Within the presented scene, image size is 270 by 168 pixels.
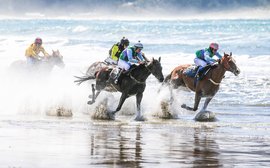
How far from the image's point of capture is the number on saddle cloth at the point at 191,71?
20500 millimetres

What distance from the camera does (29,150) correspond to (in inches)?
509

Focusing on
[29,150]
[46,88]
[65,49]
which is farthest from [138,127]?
[65,49]

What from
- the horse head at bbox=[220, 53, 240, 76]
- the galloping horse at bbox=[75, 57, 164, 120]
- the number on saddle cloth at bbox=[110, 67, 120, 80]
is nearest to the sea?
the galloping horse at bbox=[75, 57, 164, 120]

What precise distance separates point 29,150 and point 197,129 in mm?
4880

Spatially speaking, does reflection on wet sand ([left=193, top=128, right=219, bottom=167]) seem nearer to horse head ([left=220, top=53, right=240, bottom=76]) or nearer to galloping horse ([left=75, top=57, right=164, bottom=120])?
galloping horse ([left=75, top=57, right=164, bottom=120])

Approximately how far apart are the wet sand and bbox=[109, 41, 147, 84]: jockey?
1.26 metres

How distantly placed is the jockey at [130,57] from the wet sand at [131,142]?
1.26 metres

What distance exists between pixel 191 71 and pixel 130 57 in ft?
6.31

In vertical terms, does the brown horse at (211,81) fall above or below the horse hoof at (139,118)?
above

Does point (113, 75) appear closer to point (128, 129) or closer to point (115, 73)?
point (115, 73)

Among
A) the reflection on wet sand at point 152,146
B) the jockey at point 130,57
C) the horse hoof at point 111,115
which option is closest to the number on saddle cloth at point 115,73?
Answer: the jockey at point 130,57

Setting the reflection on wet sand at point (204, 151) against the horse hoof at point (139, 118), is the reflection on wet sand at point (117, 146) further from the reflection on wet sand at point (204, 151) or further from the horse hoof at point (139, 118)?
the horse hoof at point (139, 118)

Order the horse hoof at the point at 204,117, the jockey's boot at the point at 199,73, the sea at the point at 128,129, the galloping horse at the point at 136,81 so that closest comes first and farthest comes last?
the sea at the point at 128,129 → the galloping horse at the point at 136,81 → the horse hoof at the point at 204,117 → the jockey's boot at the point at 199,73

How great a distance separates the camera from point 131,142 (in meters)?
14.4
